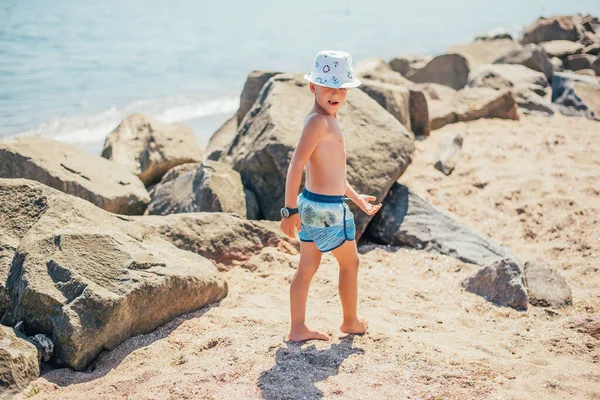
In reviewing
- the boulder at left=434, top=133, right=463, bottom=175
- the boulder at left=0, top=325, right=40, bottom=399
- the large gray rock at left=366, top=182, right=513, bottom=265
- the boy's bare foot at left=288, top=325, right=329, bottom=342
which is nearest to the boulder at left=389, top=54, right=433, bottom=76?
the boulder at left=434, top=133, right=463, bottom=175

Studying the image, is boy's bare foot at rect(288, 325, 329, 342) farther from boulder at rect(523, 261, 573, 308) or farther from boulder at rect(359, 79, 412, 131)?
boulder at rect(359, 79, 412, 131)

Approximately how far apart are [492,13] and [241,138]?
30.5 m

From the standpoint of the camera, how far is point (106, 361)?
11.0ft

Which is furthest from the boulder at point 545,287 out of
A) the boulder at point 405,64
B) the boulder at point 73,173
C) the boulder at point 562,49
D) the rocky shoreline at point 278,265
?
the boulder at point 562,49

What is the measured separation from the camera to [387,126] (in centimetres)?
566

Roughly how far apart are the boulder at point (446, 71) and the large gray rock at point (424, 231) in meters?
7.83

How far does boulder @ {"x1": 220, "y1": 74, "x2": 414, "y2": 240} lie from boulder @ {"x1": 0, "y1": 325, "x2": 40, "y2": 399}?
2.52 m

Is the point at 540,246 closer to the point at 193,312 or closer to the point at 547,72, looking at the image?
the point at 193,312

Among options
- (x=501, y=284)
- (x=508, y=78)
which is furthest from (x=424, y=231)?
(x=508, y=78)

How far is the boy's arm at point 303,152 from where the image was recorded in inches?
129

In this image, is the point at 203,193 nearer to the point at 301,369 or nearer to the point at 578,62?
the point at 301,369

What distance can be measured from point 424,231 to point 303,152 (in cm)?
235

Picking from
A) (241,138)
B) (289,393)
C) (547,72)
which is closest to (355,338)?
(289,393)

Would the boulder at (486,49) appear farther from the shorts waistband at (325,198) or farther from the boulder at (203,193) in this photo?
the shorts waistband at (325,198)
